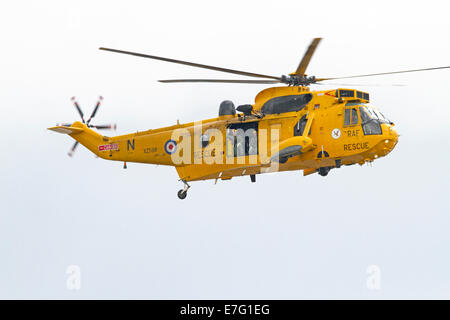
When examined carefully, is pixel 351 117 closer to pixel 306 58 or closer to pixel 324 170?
pixel 324 170

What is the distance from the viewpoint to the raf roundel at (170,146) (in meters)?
29.3

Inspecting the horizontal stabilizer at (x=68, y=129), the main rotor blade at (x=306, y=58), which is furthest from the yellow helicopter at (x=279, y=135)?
the horizontal stabilizer at (x=68, y=129)

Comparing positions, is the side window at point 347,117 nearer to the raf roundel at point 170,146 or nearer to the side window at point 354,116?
the side window at point 354,116

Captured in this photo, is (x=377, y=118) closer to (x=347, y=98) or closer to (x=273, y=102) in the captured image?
(x=347, y=98)

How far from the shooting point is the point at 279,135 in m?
26.3

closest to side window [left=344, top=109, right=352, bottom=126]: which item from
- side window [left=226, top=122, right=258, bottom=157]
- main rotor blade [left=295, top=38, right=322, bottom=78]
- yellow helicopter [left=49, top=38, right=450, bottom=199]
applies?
yellow helicopter [left=49, top=38, right=450, bottom=199]

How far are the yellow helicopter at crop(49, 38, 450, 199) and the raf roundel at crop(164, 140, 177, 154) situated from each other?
Result: 0.02m

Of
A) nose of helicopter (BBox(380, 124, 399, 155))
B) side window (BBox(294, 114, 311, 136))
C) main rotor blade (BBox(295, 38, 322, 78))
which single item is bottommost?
nose of helicopter (BBox(380, 124, 399, 155))

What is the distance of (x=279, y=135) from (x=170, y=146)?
543 cm

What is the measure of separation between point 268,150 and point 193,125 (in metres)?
4.29

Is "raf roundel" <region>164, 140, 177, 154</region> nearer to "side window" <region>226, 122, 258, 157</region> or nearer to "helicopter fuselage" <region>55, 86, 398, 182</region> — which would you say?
"helicopter fuselage" <region>55, 86, 398, 182</region>

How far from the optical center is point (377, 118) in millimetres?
24953

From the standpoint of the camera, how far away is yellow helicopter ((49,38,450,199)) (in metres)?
24.8

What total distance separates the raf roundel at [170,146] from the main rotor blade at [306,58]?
251 inches
